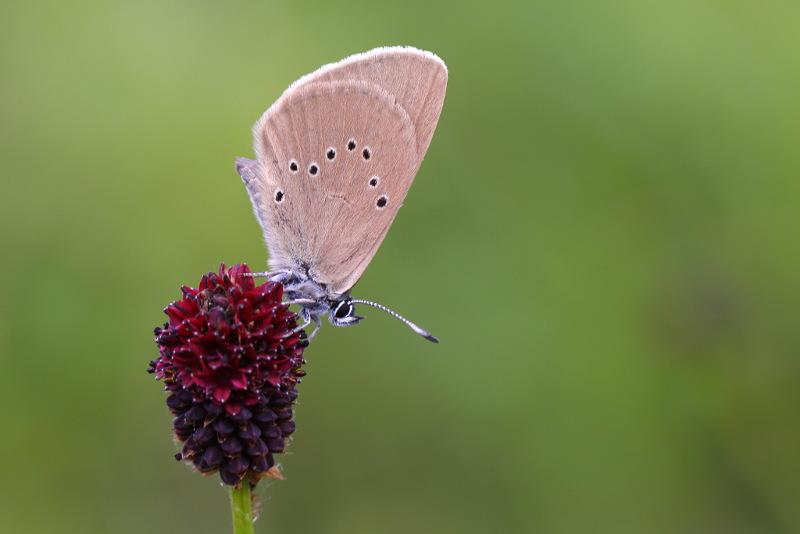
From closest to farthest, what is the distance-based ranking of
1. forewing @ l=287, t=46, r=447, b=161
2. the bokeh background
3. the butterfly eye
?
1. forewing @ l=287, t=46, r=447, b=161
2. the butterfly eye
3. the bokeh background

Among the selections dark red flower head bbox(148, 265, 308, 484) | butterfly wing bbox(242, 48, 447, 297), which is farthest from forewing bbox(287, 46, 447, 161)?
dark red flower head bbox(148, 265, 308, 484)

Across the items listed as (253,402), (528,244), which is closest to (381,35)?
(528,244)

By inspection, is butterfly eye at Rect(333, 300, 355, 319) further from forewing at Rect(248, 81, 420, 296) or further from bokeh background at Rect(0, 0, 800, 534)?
bokeh background at Rect(0, 0, 800, 534)

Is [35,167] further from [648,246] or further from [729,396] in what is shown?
[729,396]

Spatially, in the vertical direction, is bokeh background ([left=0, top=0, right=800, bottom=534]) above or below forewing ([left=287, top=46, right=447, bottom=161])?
below

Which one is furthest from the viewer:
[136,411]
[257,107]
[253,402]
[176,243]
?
[257,107]
